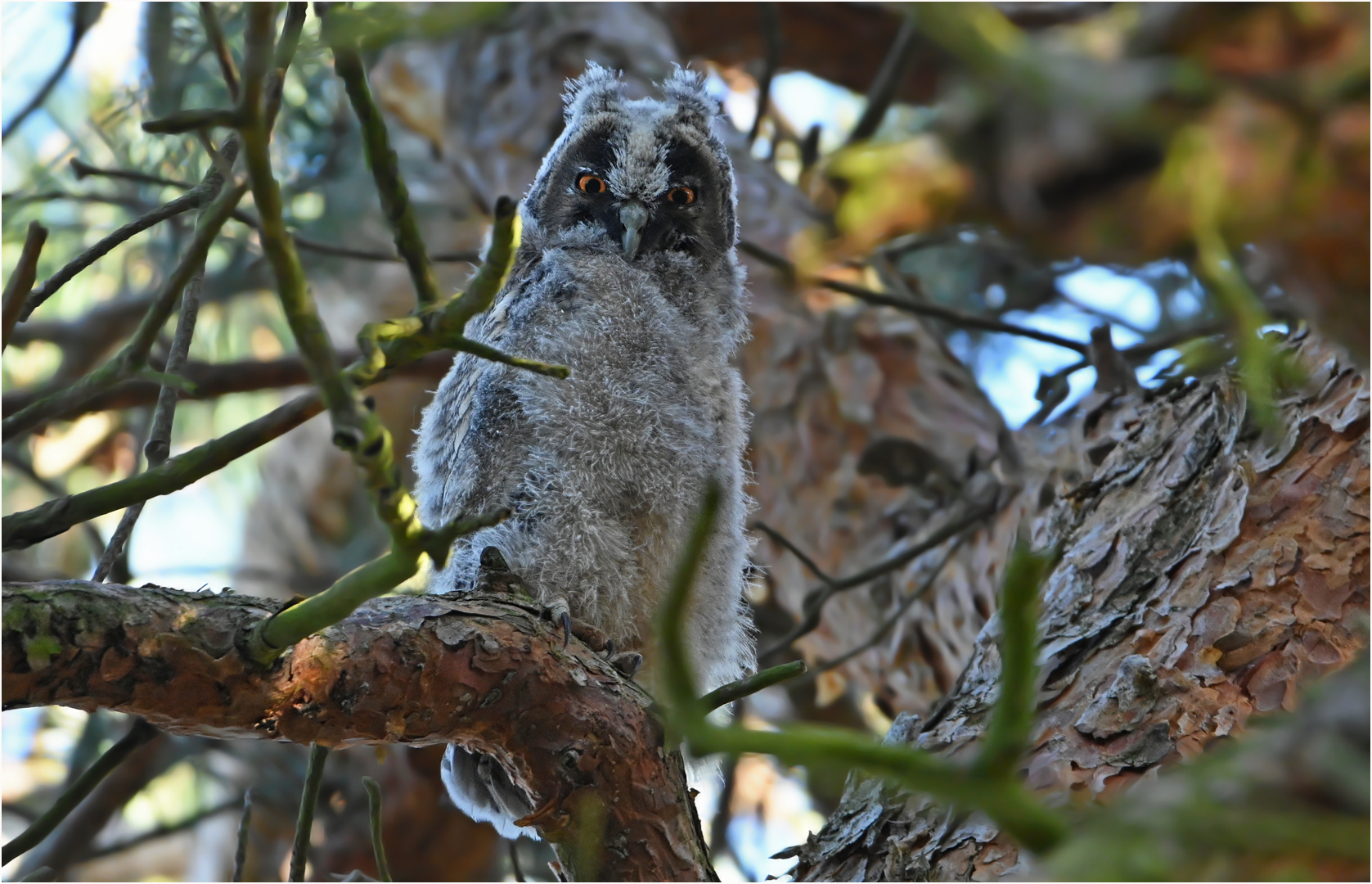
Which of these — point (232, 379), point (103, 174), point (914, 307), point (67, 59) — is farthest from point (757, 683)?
point (67, 59)

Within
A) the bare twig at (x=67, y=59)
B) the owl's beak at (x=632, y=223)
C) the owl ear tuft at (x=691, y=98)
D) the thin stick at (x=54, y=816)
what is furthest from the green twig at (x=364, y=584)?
the bare twig at (x=67, y=59)

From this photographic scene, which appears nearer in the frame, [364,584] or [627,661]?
[364,584]

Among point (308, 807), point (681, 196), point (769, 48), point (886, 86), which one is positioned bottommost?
point (308, 807)

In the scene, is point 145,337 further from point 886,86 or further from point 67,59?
point 886,86

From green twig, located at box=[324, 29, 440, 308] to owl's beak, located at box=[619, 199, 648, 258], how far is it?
1304mm

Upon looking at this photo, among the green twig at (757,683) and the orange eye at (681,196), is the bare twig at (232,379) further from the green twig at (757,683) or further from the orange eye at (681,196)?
→ the green twig at (757,683)

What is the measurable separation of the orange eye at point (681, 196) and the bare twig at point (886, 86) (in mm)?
1396

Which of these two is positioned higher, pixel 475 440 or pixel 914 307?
pixel 914 307

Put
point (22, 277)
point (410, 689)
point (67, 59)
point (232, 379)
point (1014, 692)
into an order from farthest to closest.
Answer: point (232, 379), point (67, 59), point (410, 689), point (22, 277), point (1014, 692)

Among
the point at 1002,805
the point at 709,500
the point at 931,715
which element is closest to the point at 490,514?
the point at 709,500

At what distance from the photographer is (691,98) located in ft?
8.90

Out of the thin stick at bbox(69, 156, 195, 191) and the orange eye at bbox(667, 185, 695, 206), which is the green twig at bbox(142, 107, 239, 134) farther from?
the orange eye at bbox(667, 185, 695, 206)

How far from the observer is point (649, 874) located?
1.75m

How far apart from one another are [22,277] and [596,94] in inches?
69.8
